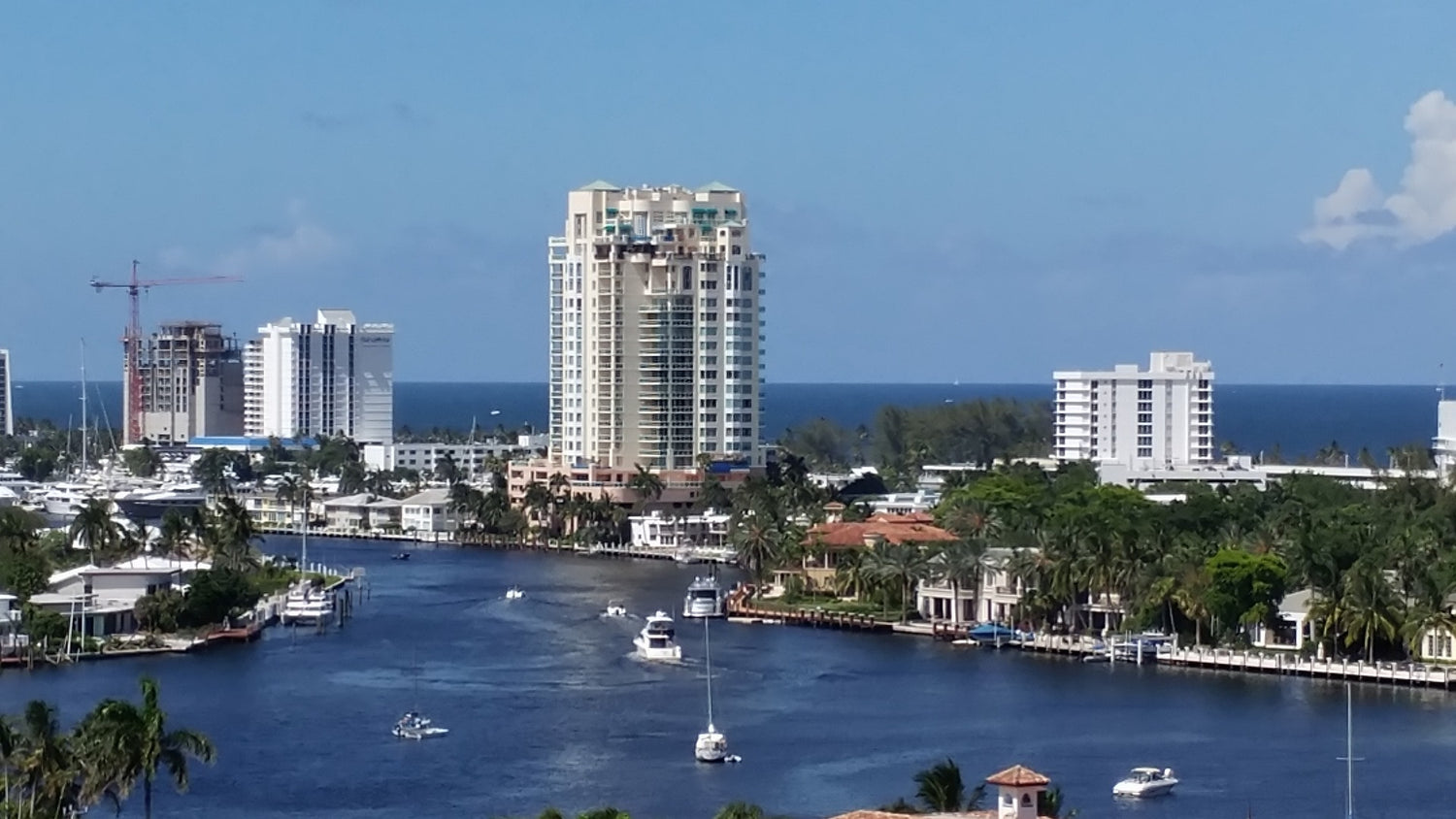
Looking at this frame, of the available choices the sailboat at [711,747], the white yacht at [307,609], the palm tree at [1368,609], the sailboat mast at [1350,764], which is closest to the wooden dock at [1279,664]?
the palm tree at [1368,609]

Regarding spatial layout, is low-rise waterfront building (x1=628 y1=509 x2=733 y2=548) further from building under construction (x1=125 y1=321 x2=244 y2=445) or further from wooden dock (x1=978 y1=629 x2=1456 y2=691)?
building under construction (x1=125 y1=321 x2=244 y2=445)

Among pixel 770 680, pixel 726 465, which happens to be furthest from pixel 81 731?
pixel 726 465

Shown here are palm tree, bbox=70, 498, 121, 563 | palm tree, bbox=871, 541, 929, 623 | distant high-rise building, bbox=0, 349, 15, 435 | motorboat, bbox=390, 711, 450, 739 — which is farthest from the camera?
distant high-rise building, bbox=0, 349, 15, 435

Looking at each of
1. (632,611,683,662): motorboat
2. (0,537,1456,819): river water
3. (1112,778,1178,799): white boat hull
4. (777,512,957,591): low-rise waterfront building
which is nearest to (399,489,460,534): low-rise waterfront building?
(777,512,957,591): low-rise waterfront building

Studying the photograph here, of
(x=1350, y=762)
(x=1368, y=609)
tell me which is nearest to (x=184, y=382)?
(x=1368, y=609)

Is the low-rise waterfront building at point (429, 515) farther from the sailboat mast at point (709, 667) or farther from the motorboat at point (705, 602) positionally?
the sailboat mast at point (709, 667)
